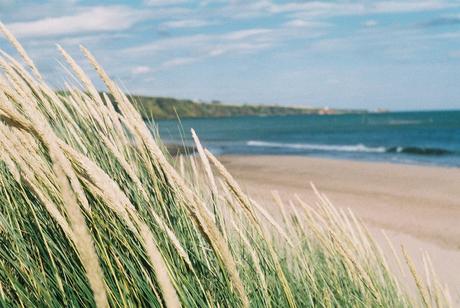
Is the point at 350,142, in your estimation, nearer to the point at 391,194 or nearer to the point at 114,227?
the point at 391,194

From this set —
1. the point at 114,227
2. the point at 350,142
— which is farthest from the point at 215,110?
the point at 114,227

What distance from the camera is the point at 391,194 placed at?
636 inches

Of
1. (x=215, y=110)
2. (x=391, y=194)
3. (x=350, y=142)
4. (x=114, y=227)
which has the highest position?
(x=114, y=227)

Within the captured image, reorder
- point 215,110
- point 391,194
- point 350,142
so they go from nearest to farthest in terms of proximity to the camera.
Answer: point 391,194
point 350,142
point 215,110

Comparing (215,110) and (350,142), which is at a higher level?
(350,142)

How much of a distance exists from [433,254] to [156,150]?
8394mm

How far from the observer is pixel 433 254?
907cm

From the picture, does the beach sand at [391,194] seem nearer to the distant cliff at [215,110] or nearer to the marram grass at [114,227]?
the marram grass at [114,227]

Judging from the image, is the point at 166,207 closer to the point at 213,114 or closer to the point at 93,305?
the point at 93,305

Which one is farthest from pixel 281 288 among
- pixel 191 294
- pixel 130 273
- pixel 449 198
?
pixel 449 198

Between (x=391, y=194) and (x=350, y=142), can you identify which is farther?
(x=350, y=142)

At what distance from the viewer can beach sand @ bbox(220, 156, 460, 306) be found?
966 centimetres

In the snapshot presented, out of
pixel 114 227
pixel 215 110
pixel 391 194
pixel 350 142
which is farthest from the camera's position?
pixel 215 110

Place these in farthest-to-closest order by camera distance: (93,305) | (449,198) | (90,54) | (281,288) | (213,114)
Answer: (213,114) → (449,198) → (281,288) → (90,54) → (93,305)
